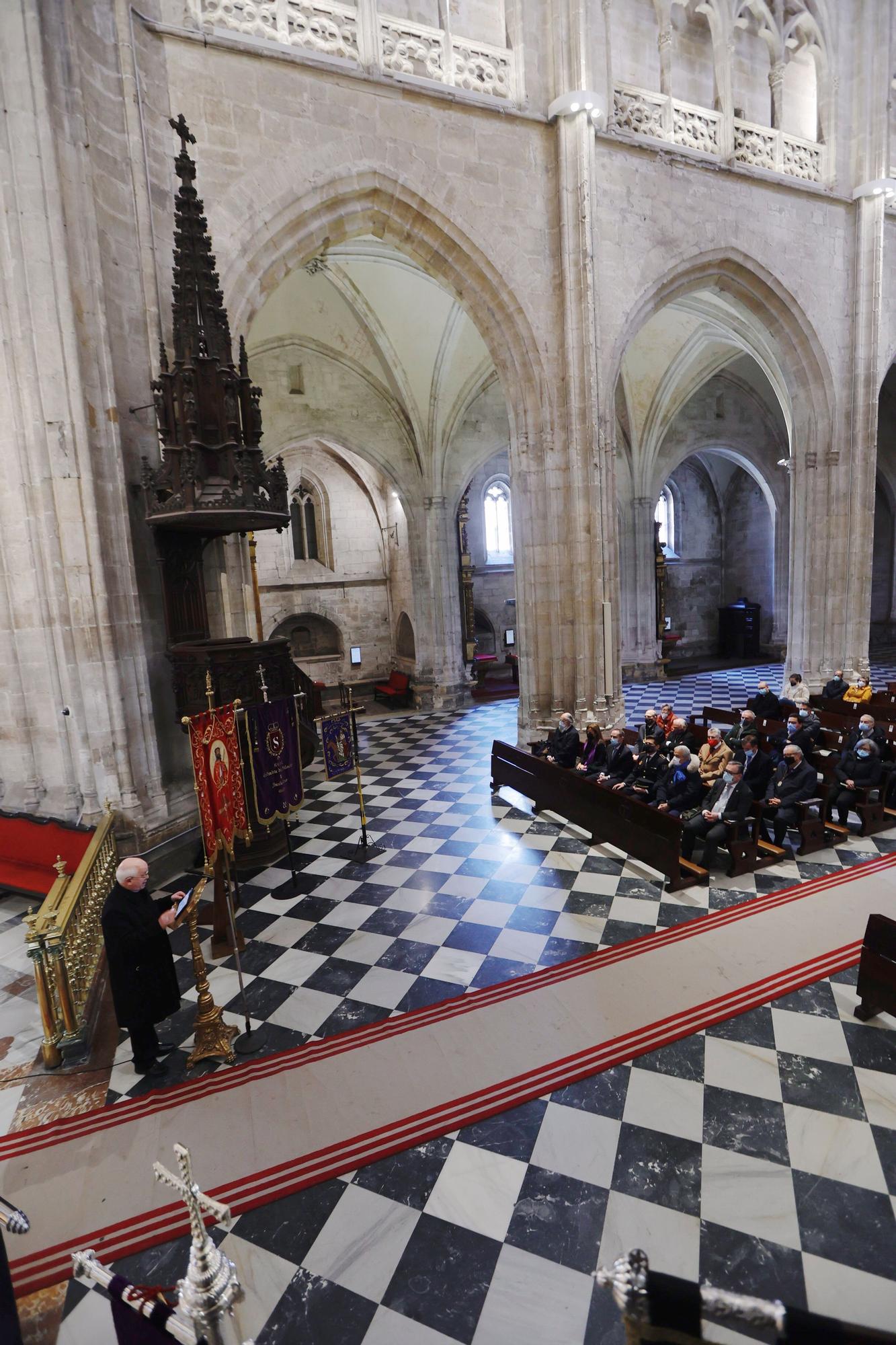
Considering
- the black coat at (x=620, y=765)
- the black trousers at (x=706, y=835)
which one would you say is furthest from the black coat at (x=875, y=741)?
the black coat at (x=620, y=765)

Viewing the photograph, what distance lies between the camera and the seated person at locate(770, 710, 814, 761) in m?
7.59

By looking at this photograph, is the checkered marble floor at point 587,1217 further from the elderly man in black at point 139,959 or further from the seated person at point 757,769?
the seated person at point 757,769

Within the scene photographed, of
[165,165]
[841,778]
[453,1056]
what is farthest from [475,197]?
[453,1056]

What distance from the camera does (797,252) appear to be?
12102mm

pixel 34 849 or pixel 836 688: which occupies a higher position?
pixel 836 688

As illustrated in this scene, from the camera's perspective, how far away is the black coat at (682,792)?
660 cm

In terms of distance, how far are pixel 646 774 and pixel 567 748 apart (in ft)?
4.14

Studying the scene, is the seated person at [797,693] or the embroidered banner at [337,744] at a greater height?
the embroidered banner at [337,744]

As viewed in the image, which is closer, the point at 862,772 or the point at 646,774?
the point at 862,772

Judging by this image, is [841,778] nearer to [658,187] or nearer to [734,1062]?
[734,1062]

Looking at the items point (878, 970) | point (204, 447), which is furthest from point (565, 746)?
point (204, 447)

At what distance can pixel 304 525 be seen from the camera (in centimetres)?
1920

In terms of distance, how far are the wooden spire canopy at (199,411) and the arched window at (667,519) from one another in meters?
19.6

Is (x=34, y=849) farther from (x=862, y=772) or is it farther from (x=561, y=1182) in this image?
(x=862, y=772)
